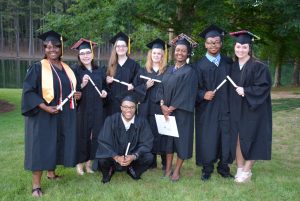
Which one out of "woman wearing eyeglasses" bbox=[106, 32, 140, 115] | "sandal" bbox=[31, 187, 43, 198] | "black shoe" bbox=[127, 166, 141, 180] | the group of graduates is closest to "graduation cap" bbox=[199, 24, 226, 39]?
the group of graduates

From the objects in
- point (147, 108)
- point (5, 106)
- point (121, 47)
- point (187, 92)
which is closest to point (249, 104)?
point (187, 92)

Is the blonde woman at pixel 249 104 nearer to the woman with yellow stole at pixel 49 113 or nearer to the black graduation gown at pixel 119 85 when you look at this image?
the black graduation gown at pixel 119 85

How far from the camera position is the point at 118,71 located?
656cm

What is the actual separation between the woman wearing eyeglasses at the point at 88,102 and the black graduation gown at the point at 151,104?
0.59 metres

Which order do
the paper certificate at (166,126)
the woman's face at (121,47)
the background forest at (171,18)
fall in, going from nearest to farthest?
the paper certificate at (166,126)
the woman's face at (121,47)
the background forest at (171,18)

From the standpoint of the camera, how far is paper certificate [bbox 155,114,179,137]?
602 cm

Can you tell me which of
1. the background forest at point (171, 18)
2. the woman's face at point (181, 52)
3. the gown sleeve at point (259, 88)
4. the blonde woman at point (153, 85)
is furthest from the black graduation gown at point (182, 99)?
the background forest at point (171, 18)

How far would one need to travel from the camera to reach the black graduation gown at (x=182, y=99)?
5.91 meters

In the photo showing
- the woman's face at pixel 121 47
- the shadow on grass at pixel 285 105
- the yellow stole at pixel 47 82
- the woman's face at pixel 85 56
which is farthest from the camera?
the shadow on grass at pixel 285 105

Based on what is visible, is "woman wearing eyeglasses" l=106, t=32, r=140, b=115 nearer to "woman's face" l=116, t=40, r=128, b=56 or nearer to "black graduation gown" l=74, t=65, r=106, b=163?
"woman's face" l=116, t=40, r=128, b=56

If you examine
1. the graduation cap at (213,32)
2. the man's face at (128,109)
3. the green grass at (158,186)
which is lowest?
the green grass at (158,186)

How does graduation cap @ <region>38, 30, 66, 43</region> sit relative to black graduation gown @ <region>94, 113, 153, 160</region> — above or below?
above

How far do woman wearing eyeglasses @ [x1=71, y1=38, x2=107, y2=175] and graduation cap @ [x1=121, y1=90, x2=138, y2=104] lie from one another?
367 mm

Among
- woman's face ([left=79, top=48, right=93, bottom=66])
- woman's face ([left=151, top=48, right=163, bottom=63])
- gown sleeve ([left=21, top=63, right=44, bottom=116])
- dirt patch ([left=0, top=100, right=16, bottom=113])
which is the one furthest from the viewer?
dirt patch ([left=0, top=100, right=16, bottom=113])
